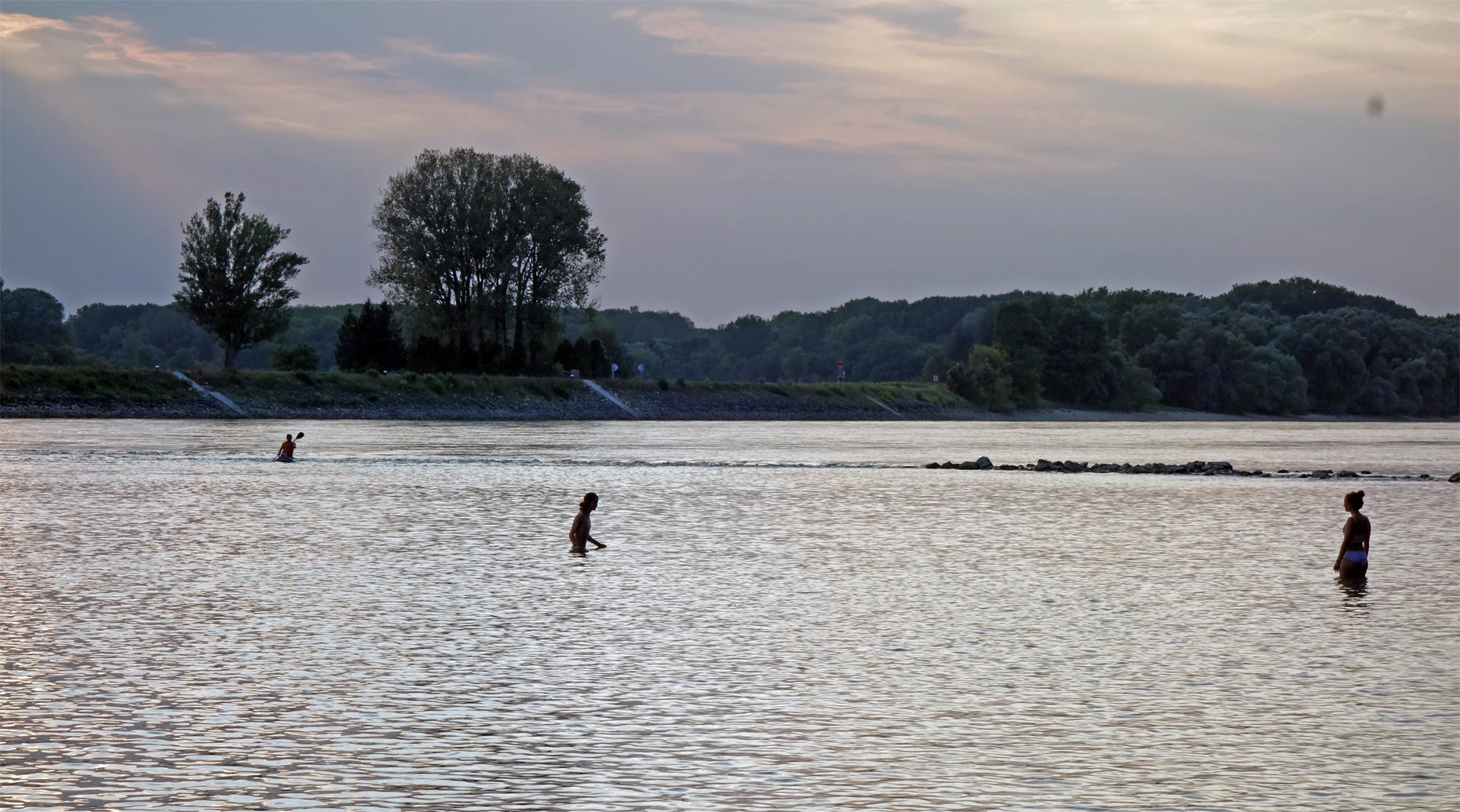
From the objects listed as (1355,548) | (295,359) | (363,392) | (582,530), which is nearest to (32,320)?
(295,359)

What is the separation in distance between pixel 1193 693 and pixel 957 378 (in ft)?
529

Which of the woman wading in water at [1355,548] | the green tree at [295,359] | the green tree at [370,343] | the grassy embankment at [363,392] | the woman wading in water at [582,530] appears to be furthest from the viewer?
the green tree at [370,343]

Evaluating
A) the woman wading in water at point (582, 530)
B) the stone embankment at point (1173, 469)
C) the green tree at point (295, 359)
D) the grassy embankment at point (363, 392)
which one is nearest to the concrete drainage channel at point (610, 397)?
the grassy embankment at point (363, 392)

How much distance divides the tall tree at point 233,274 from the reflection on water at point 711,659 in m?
80.9

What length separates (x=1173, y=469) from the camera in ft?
187

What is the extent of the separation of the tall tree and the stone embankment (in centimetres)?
6802

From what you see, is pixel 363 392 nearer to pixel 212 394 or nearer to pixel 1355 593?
pixel 212 394

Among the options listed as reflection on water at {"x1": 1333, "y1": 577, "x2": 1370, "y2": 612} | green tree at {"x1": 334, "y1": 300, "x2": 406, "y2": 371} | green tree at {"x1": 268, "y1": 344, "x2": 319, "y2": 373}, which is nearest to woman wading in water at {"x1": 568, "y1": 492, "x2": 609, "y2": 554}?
reflection on water at {"x1": 1333, "y1": 577, "x2": 1370, "y2": 612}

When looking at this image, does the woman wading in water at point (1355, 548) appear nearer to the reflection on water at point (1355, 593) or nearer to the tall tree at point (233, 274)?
the reflection on water at point (1355, 593)

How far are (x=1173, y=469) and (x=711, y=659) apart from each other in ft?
Answer: 148

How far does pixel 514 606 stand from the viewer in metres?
18.7

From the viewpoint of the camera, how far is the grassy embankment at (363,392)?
9706cm

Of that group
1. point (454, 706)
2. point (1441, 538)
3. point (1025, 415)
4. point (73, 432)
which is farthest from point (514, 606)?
point (1025, 415)

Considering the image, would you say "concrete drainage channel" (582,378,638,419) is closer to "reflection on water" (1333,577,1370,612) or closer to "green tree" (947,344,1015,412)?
"green tree" (947,344,1015,412)
